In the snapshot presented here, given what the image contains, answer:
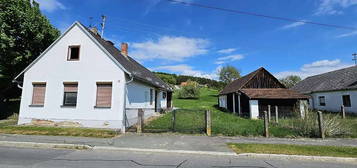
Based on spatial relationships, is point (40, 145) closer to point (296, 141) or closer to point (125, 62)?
point (125, 62)

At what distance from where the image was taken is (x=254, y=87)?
2139 cm

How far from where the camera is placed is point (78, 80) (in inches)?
482

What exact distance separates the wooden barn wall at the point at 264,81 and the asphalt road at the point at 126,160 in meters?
16.0

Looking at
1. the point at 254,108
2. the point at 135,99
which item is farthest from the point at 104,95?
the point at 254,108

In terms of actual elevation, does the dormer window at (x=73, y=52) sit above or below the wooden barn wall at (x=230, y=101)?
above

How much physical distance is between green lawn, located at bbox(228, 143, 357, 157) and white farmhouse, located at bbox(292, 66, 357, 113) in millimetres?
18133

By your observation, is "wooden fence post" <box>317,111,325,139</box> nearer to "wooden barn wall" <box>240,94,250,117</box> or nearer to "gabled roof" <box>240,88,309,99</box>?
"gabled roof" <box>240,88,309,99</box>

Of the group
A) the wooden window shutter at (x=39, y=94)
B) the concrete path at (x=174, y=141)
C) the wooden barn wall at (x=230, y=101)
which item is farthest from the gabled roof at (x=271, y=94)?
the wooden window shutter at (x=39, y=94)

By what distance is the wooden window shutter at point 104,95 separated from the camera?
11.7m

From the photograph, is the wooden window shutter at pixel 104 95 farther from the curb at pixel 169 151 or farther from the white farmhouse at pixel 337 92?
the white farmhouse at pixel 337 92

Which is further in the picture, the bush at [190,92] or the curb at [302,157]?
the bush at [190,92]

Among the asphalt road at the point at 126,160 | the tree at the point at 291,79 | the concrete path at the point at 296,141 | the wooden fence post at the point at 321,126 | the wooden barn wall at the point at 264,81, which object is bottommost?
the asphalt road at the point at 126,160

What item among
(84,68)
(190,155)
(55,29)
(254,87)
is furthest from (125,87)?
(254,87)

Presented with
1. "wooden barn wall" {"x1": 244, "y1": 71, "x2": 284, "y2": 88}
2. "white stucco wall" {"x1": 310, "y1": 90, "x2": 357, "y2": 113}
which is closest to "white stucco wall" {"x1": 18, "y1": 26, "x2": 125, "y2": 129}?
"wooden barn wall" {"x1": 244, "y1": 71, "x2": 284, "y2": 88}
